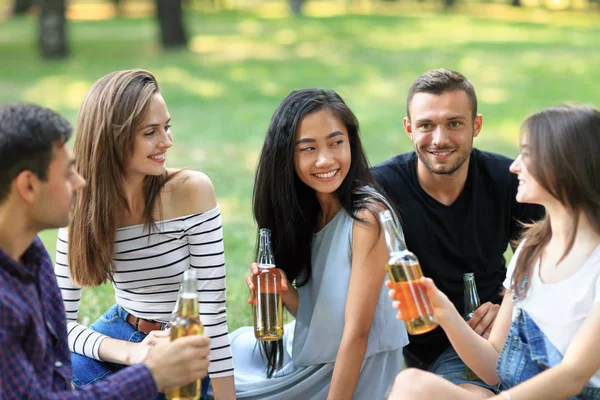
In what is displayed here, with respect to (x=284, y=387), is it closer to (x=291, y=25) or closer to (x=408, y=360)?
(x=408, y=360)

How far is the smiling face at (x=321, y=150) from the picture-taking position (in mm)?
3484

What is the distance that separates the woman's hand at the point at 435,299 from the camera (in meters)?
2.77

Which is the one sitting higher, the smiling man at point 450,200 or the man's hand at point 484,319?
the smiling man at point 450,200

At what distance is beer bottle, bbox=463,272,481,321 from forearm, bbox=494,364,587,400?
3.65ft

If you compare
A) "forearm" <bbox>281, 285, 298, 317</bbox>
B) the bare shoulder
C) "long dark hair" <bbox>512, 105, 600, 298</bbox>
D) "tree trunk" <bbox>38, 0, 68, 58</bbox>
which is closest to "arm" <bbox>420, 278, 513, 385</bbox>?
"long dark hair" <bbox>512, 105, 600, 298</bbox>

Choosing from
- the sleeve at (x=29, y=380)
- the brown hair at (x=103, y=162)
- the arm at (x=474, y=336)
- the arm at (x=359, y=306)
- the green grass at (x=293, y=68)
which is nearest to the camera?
the sleeve at (x=29, y=380)

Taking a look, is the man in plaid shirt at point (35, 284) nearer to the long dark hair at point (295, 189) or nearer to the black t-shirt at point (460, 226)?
the long dark hair at point (295, 189)

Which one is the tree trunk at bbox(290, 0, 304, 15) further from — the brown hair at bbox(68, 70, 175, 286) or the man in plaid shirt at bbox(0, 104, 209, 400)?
the man in plaid shirt at bbox(0, 104, 209, 400)

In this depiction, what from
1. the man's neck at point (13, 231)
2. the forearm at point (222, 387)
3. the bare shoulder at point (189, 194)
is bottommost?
the forearm at point (222, 387)

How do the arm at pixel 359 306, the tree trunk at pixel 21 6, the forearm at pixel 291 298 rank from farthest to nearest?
the tree trunk at pixel 21 6 → the forearm at pixel 291 298 → the arm at pixel 359 306

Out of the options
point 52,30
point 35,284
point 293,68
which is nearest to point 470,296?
point 35,284

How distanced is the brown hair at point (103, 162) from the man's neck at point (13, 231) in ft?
2.71

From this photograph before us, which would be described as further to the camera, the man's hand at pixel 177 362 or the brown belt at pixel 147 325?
the brown belt at pixel 147 325

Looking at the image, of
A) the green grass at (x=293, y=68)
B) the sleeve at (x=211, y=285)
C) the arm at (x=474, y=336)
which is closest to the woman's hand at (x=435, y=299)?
the arm at (x=474, y=336)
